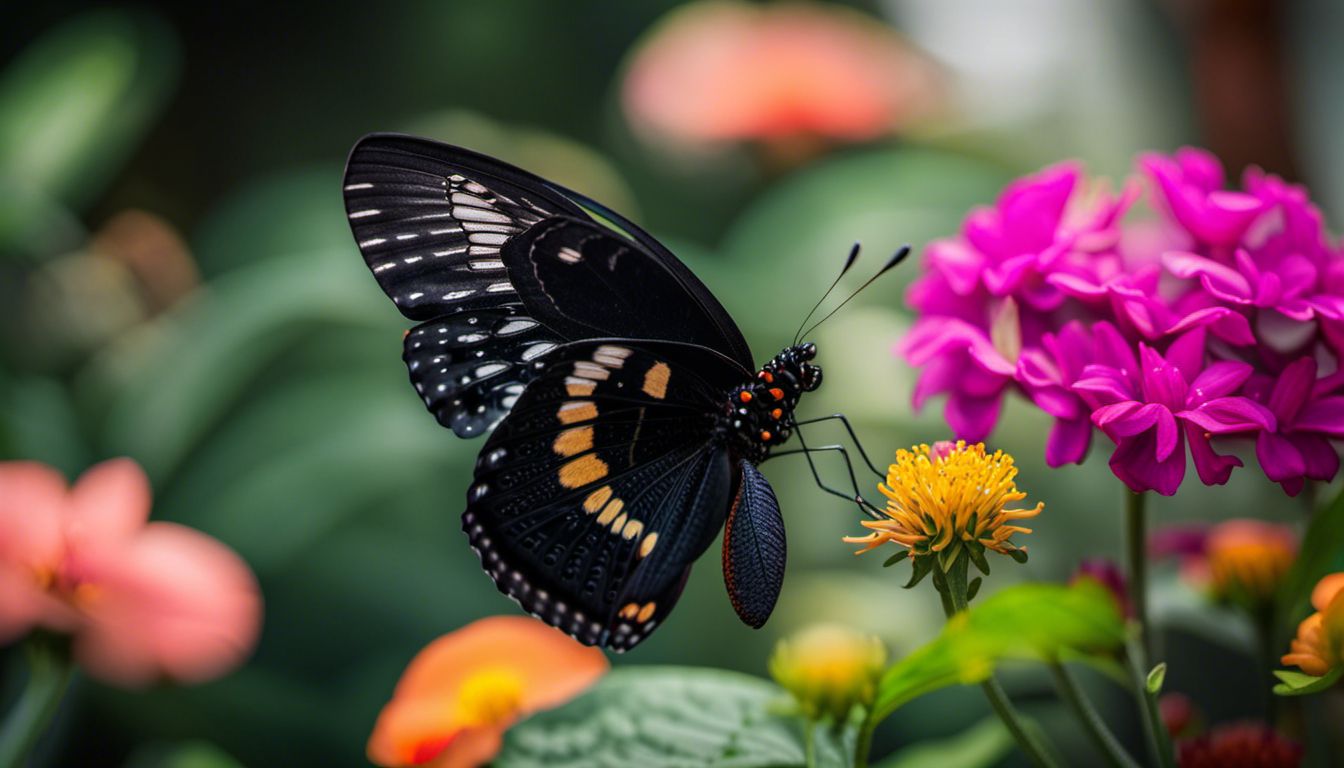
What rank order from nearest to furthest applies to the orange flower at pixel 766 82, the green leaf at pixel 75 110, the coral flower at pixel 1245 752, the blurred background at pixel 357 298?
the coral flower at pixel 1245 752, the blurred background at pixel 357 298, the green leaf at pixel 75 110, the orange flower at pixel 766 82

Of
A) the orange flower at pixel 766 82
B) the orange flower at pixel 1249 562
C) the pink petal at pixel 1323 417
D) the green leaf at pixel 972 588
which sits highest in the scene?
the orange flower at pixel 766 82

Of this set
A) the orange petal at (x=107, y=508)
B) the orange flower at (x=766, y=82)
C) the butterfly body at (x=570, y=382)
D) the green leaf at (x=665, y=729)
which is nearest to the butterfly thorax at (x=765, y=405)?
the butterfly body at (x=570, y=382)

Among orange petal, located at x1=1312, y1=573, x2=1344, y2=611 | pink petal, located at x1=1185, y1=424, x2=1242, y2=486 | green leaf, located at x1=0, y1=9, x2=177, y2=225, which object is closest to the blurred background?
green leaf, located at x1=0, y1=9, x2=177, y2=225

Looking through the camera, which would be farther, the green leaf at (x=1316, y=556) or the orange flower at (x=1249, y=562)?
the orange flower at (x=1249, y=562)

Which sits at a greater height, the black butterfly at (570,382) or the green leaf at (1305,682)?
the black butterfly at (570,382)

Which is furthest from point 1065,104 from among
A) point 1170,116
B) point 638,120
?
point 638,120

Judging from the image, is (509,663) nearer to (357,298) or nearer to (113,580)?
(113,580)

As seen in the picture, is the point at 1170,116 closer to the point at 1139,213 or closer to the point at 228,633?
the point at 1139,213

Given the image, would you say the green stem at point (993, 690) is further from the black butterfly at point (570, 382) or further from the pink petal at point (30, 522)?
the pink petal at point (30, 522)

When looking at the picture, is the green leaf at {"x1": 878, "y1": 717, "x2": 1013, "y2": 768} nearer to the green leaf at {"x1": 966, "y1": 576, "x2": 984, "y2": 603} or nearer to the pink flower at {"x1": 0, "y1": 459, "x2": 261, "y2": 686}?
the green leaf at {"x1": 966, "y1": 576, "x2": 984, "y2": 603}
